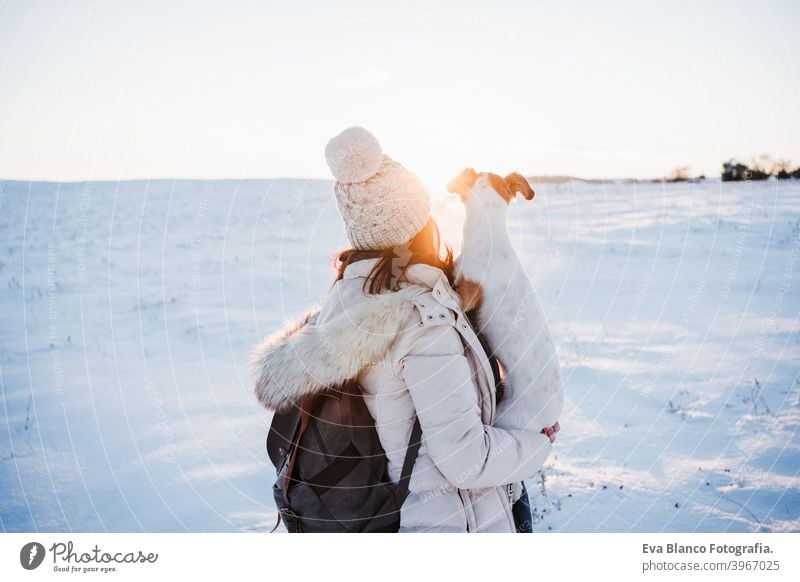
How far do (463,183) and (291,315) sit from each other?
543 cm

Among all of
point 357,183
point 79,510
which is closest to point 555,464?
point 357,183

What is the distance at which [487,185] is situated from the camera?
7.97 ft

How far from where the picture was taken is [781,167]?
993cm

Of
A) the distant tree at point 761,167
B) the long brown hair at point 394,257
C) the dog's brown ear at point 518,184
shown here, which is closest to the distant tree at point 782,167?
the distant tree at point 761,167

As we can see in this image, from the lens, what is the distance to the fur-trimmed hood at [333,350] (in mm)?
1779

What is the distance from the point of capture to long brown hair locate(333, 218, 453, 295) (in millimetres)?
1909

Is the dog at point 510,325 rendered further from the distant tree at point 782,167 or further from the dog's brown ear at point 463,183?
the distant tree at point 782,167

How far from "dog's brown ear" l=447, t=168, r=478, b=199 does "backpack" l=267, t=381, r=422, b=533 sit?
107 cm

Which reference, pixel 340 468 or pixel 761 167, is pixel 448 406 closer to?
pixel 340 468

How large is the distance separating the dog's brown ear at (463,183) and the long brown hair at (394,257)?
371 millimetres

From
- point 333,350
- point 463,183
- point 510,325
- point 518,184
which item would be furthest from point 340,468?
point 518,184

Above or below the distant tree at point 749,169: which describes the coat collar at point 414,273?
below

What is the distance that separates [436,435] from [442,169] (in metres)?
1.58

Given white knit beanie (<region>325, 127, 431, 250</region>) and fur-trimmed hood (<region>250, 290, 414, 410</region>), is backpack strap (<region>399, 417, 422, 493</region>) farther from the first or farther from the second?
white knit beanie (<region>325, 127, 431, 250</region>)
